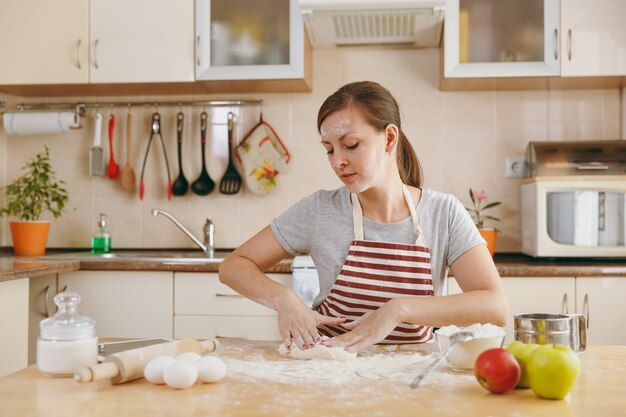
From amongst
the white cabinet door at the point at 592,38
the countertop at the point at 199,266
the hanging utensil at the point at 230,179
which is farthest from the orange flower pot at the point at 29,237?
the white cabinet door at the point at 592,38

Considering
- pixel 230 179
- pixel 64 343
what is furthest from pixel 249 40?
pixel 64 343

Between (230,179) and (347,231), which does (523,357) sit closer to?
(347,231)

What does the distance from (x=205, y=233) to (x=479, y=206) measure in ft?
4.09

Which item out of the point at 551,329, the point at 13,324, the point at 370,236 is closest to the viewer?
the point at 551,329

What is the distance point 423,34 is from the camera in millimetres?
3041

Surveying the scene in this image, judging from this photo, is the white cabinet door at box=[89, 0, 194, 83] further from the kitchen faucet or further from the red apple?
the red apple

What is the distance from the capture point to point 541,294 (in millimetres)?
2631

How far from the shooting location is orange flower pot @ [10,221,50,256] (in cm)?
311

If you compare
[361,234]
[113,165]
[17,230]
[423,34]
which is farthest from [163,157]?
[361,234]

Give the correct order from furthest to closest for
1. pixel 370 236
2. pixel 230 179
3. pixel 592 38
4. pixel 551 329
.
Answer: pixel 230 179 < pixel 592 38 < pixel 370 236 < pixel 551 329

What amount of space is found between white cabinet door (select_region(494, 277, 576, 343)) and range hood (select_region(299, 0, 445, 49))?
43.0 inches

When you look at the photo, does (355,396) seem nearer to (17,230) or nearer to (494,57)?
(494,57)

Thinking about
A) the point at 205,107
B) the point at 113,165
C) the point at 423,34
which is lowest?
the point at 113,165

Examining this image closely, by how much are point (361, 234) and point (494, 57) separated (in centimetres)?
144
